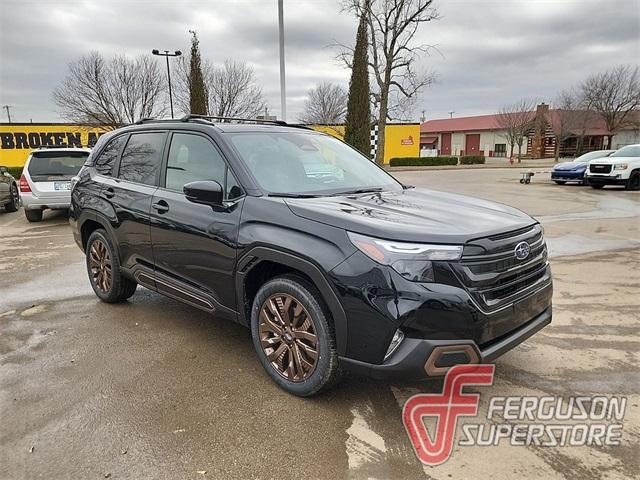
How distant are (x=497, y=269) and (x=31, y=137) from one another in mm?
34971

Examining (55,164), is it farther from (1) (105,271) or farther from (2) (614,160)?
(2) (614,160)

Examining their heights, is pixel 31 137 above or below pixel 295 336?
above

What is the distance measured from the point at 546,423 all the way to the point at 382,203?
168 cm

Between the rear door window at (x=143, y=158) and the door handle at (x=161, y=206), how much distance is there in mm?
237

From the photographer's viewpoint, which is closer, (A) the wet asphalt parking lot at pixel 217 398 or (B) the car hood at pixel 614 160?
(A) the wet asphalt parking lot at pixel 217 398

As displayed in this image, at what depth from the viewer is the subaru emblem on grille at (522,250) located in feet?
9.08

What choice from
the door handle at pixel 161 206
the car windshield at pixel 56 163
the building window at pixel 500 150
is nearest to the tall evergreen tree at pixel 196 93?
the car windshield at pixel 56 163

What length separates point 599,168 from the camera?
54.7 ft

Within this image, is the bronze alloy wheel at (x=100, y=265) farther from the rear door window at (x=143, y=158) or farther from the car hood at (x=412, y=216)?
the car hood at (x=412, y=216)

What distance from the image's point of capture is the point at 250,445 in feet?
8.36

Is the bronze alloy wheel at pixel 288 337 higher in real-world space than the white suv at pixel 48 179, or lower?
lower

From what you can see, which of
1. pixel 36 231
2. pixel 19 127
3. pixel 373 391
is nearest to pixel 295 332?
pixel 373 391

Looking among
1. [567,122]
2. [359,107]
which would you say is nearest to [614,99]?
[567,122]

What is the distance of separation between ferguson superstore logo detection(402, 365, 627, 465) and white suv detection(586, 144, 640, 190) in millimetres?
16185
